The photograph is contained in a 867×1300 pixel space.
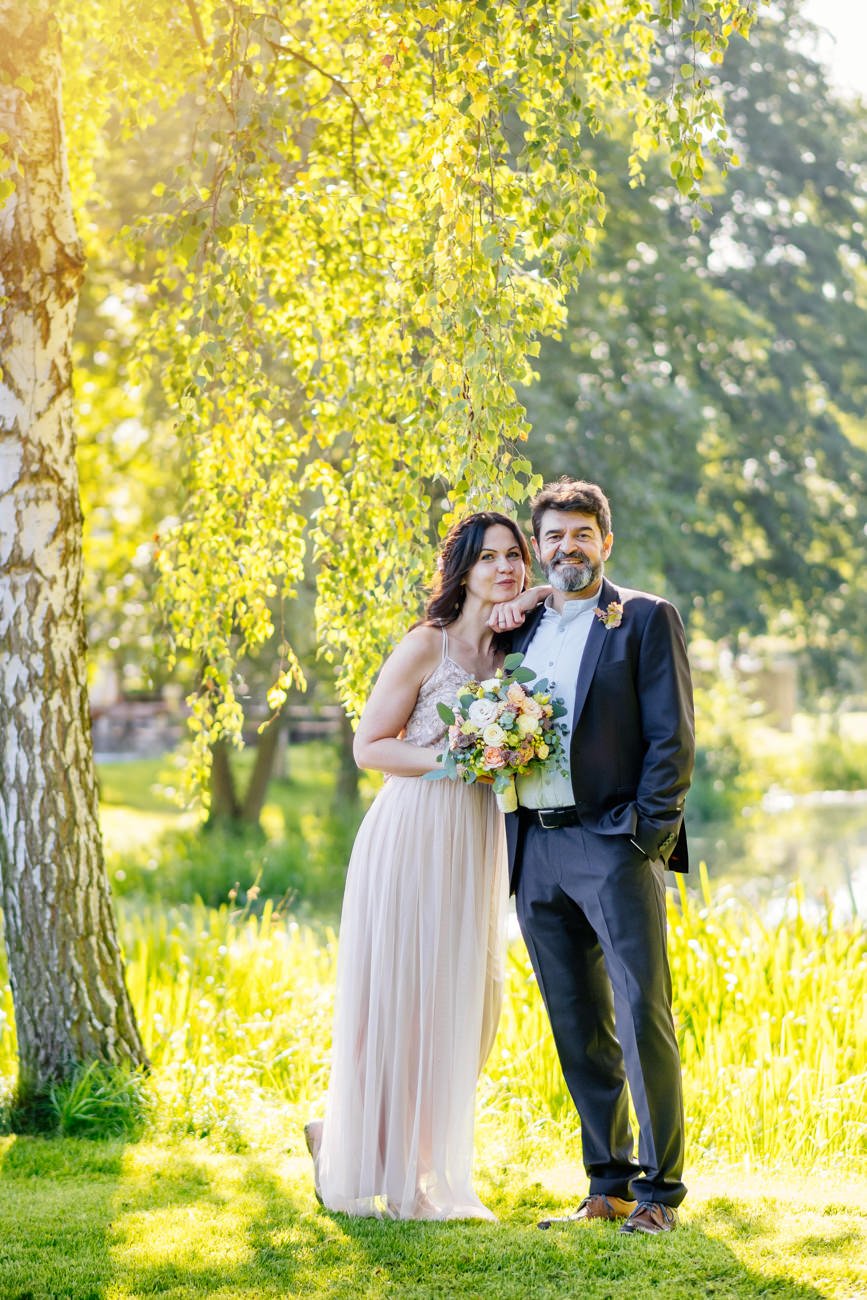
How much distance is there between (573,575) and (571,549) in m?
0.07

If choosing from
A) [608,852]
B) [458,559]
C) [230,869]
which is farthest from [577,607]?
[230,869]

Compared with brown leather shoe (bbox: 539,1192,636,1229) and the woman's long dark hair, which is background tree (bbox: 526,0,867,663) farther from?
brown leather shoe (bbox: 539,1192,636,1229)

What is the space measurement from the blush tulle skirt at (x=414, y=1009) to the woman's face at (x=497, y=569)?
1.85ft

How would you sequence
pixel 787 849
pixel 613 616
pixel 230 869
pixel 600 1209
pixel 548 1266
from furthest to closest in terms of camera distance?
pixel 787 849, pixel 230 869, pixel 600 1209, pixel 613 616, pixel 548 1266

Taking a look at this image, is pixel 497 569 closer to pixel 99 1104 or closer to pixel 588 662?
pixel 588 662

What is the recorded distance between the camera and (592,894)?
3654mm

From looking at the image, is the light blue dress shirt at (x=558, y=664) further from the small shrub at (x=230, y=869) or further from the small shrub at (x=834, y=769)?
the small shrub at (x=834, y=769)

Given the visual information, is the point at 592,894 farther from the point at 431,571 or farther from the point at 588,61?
the point at 588,61

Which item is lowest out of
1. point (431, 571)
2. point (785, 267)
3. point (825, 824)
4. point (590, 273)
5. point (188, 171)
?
point (825, 824)

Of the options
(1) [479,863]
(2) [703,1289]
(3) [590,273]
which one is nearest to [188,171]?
(1) [479,863]

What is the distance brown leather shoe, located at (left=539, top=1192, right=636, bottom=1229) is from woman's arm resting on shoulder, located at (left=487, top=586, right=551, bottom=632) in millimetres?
1609

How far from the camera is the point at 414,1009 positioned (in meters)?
3.92

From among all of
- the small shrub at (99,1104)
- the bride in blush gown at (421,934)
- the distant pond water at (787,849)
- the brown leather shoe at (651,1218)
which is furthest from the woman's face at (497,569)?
the distant pond water at (787,849)

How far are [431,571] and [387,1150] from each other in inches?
79.4
